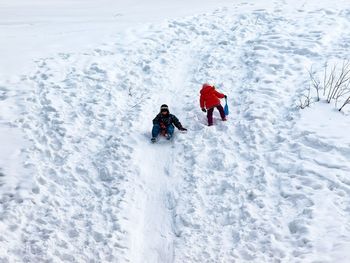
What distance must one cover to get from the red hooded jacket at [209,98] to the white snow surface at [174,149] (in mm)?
483

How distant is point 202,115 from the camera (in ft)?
35.7

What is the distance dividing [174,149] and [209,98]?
5.01 feet

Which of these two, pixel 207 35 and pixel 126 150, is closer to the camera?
pixel 126 150

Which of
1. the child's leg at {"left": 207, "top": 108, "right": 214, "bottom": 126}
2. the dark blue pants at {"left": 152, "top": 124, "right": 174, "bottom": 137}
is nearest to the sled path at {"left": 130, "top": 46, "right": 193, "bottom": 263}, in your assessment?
the dark blue pants at {"left": 152, "top": 124, "right": 174, "bottom": 137}

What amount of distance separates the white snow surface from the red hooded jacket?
0.48 m

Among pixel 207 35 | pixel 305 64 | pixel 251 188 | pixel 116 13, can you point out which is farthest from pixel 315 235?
pixel 116 13

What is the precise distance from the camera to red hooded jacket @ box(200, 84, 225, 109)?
10289mm

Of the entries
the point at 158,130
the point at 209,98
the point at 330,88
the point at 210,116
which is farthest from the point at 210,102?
the point at 330,88

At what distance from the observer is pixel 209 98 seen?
10367 millimetres

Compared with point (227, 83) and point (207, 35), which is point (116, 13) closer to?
point (207, 35)

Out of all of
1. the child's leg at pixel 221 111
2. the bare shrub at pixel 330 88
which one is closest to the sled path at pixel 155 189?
the child's leg at pixel 221 111

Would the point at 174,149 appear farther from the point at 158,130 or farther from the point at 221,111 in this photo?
the point at 221,111

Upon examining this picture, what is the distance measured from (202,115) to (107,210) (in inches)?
150

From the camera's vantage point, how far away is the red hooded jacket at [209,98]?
1029cm
